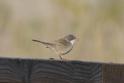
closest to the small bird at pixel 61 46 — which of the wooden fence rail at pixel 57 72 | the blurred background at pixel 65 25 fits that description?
the blurred background at pixel 65 25

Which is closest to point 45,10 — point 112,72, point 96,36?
point 96,36

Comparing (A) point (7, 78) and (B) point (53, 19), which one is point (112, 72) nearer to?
(A) point (7, 78)

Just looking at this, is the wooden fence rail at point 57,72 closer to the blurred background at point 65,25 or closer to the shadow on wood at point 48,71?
the shadow on wood at point 48,71

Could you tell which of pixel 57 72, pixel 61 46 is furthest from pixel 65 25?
pixel 57 72

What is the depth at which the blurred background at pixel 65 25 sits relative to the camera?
6.17m

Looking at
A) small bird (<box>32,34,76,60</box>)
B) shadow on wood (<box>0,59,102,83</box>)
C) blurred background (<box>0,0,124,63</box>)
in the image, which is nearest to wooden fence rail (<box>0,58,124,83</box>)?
shadow on wood (<box>0,59,102,83</box>)

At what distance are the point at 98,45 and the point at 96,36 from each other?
0.13 m

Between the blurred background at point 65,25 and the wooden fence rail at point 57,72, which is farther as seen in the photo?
the blurred background at point 65,25

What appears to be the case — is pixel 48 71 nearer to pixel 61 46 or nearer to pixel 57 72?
pixel 57 72

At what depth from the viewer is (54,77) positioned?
2.16 metres

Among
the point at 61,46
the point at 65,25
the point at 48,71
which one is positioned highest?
the point at 48,71

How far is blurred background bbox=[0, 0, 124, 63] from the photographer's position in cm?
617

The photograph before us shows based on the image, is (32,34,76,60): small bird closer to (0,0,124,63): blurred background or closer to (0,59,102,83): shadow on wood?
(0,0,124,63): blurred background

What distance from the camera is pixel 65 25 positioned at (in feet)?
21.5
